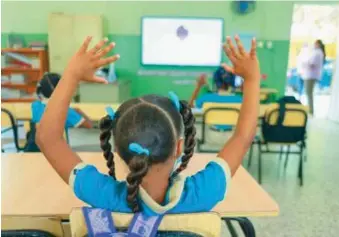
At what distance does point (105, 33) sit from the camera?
20.1 ft

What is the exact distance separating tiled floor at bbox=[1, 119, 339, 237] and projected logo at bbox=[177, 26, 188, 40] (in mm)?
2201

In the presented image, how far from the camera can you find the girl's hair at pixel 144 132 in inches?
35.3

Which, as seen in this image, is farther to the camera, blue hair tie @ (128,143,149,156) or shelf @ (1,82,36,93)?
shelf @ (1,82,36,93)

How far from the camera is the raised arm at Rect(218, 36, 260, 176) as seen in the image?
1050 mm

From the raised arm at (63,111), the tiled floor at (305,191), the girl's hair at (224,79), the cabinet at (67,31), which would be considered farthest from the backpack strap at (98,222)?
the cabinet at (67,31)

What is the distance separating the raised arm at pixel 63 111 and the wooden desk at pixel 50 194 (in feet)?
1.22

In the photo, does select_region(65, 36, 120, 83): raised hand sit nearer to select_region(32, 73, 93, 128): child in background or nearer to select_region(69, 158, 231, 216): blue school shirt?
select_region(69, 158, 231, 216): blue school shirt

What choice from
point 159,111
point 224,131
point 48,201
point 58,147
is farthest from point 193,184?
point 224,131

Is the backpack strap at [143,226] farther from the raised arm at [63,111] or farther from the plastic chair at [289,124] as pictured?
the plastic chair at [289,124]

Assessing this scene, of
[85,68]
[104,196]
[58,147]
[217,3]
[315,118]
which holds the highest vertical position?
[217,3]

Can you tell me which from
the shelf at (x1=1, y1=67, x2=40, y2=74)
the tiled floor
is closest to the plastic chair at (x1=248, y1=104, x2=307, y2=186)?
the tiled floor

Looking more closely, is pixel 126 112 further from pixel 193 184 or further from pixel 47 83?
pixel 47 83

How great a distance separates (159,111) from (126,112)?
9 cm

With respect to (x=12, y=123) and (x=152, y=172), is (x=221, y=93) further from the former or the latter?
(x=152, y=172)
